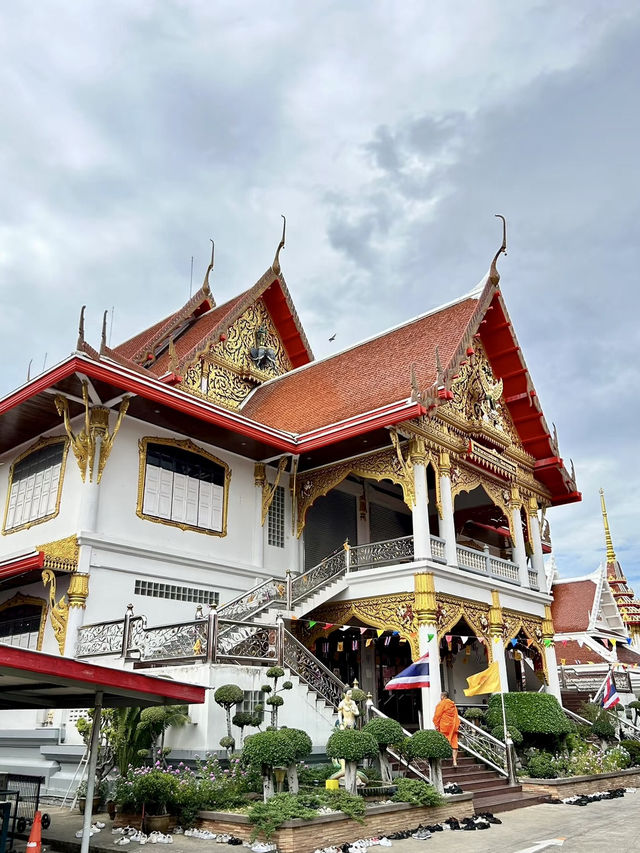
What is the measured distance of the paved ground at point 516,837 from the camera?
8.57 m

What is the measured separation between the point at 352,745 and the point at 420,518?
19.4 ft

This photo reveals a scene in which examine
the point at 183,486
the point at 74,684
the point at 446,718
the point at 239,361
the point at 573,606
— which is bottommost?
the point at 446,718

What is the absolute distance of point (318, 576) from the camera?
15.7 meters

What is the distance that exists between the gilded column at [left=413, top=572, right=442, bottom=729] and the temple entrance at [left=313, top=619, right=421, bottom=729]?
2.50 meters

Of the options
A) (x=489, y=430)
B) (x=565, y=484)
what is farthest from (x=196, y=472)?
(x=565, y=484)

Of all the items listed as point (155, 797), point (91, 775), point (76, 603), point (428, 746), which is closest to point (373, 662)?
point (428, 746)

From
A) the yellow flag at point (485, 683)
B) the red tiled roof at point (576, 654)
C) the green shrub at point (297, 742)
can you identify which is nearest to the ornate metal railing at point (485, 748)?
the yellow flag at point (485, 683)

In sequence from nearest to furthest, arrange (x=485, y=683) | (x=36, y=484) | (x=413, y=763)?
1. (x=413, y=763)
2. (x=485, y=683)
3. (x=36, y=484)

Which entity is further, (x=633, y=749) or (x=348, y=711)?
(x=633, y=749)

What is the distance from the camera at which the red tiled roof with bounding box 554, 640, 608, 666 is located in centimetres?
2818

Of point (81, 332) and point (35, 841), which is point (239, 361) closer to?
point (81, 332)

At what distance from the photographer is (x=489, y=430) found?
18.2 meters

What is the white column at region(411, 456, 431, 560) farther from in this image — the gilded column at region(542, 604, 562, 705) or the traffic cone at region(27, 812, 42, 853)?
the traffic cone at region(27, 812, 42, 853)

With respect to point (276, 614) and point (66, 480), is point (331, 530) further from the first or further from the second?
point (66, 480)
